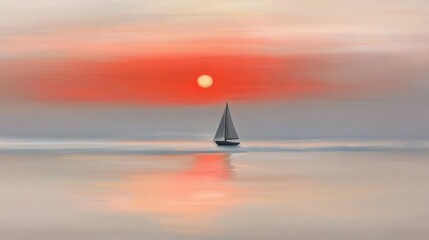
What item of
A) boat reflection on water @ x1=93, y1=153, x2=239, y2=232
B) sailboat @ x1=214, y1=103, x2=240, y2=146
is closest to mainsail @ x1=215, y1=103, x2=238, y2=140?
sailboat @ x1=214, y1=103, x2=240, y2=146

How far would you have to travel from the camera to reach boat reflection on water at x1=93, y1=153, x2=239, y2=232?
2448 centimetres

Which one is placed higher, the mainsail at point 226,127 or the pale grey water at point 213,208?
the mainsail at point 226,127

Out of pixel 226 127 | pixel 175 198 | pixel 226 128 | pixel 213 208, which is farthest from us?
pixel 226 128

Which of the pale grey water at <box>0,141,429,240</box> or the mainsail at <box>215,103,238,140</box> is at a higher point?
the mainsail at <box>215,103,238,140</box>

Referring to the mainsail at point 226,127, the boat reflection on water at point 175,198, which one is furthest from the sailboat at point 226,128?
the boat reflection on water at point 175,198

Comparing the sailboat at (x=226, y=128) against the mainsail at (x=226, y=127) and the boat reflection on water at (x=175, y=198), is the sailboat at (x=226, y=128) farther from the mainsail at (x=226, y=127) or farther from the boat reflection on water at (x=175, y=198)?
the boat reflection on water at (x=175, y=198)

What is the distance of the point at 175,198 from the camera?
1226 inches

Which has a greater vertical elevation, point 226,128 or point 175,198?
point 226,128

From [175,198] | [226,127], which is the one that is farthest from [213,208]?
[226,127]

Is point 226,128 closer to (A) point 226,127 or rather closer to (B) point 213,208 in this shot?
(A) point 226,127

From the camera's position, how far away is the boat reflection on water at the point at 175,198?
2448 cm

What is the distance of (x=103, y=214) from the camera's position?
84.4 ft

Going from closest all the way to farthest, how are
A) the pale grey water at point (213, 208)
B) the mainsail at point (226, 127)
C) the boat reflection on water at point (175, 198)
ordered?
1. the pale grey water at point (213, 208)
2. the boat reflection on water at point (175, 198)
3. the mainsail at point (226, 127)

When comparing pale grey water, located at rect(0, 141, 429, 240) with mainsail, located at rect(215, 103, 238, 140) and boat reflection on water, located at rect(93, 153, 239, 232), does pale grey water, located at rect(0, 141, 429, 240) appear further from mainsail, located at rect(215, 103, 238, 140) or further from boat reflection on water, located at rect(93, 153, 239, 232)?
mainsail, located at rect(215, 103, 238, 140)
